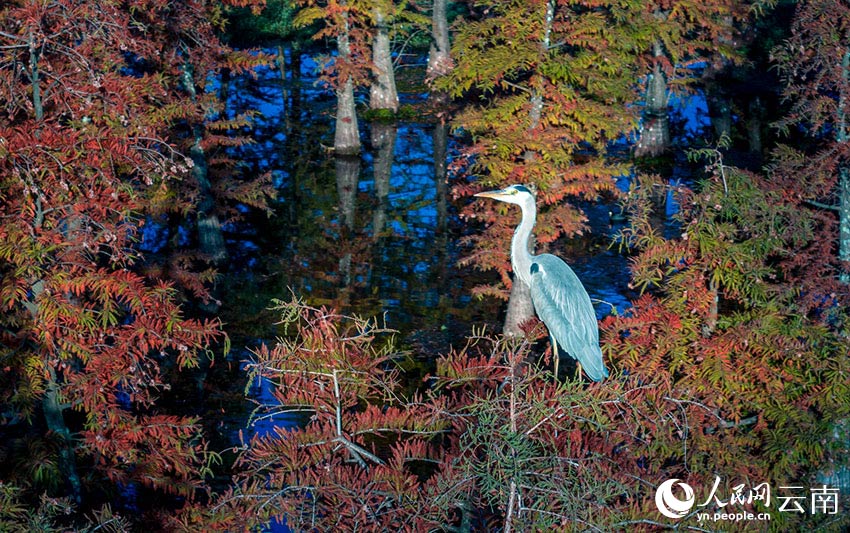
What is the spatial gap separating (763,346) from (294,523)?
15.6 ft

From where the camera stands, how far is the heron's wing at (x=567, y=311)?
33.0ft

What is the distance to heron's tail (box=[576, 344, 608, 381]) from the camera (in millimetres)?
9688

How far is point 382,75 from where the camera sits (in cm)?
3225

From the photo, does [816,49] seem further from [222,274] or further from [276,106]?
[276,106]

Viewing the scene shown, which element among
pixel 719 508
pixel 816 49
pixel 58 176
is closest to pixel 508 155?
pixel 816 49

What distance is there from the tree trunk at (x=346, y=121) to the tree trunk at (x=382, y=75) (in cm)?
375

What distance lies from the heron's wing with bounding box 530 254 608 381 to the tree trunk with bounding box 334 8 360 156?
1601 centimetres

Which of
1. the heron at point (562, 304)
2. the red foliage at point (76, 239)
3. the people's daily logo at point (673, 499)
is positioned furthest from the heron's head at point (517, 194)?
the people's daily logo at point (673, 499)

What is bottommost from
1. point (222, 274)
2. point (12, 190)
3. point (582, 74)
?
point (222, 274)

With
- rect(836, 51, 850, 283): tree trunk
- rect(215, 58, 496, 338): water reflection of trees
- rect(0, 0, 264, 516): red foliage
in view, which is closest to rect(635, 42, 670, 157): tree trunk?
rect(215, 58, 496, 338): water reflection of trees

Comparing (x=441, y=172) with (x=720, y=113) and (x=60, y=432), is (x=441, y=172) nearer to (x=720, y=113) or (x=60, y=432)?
(x=720, y=113)

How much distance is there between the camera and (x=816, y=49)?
1048 centimetres

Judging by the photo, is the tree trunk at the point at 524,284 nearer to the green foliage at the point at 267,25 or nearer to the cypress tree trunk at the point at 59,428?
the cypress tree trunk at the point at 59,428

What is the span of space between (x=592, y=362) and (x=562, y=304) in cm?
107
